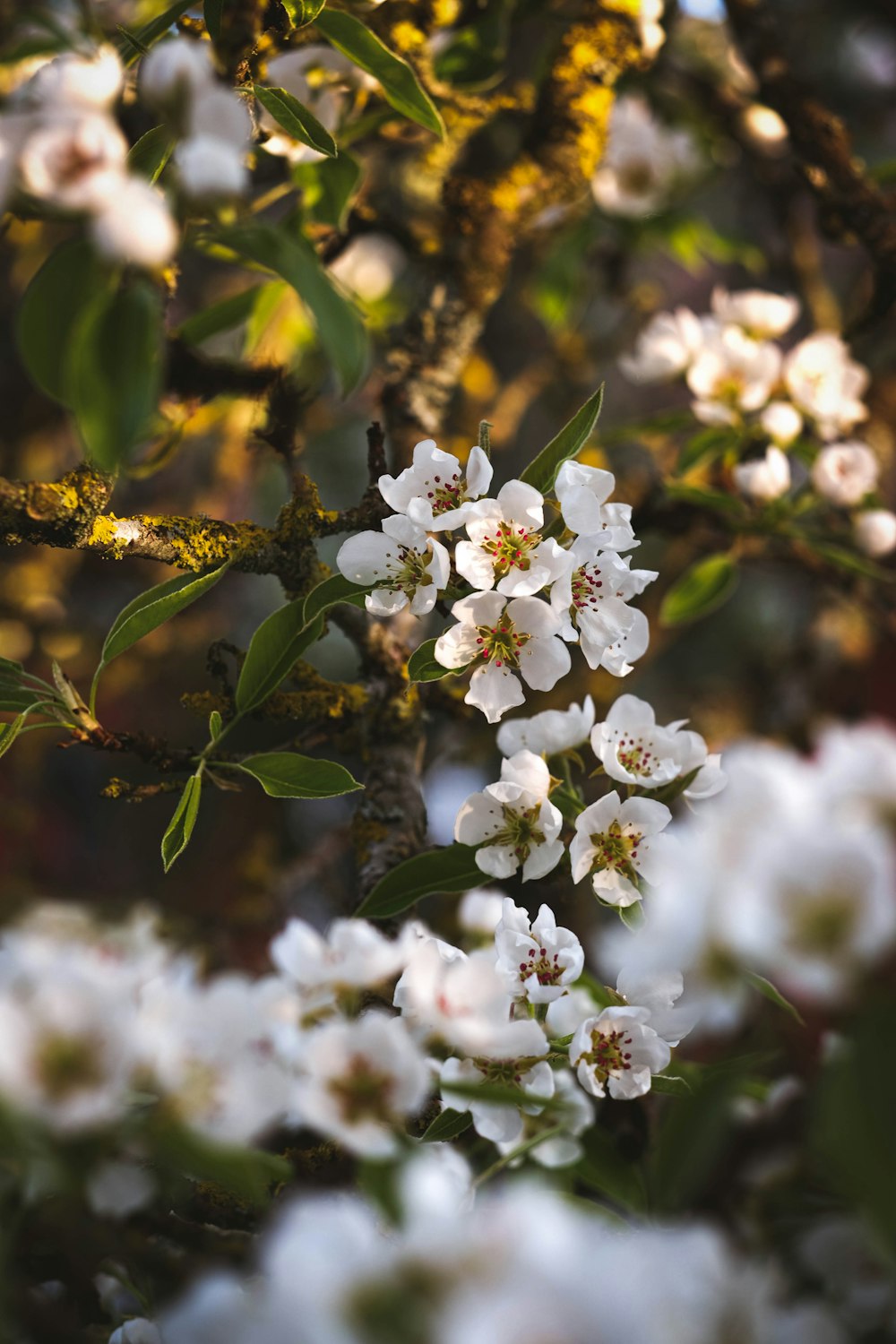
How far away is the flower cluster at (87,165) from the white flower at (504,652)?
0.32 meters

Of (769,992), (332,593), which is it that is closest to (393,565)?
(332,593)

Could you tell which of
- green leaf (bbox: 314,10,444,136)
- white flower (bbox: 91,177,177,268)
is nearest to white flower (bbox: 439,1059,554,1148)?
white flower (bbox: 91,177,177,268)

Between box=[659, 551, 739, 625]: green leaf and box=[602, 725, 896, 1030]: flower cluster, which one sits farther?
box=[659, 551, 739, 625]: green leaf

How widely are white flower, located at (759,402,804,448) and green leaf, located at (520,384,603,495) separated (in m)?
0.54

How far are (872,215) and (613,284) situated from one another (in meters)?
0.61

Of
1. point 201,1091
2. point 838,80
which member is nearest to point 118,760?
point 201,1091

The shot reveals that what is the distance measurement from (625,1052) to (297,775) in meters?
0.28

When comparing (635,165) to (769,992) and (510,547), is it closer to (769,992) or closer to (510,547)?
(510,547)

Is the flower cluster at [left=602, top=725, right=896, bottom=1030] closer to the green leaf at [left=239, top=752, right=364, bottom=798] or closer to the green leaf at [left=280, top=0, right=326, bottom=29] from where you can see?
the green leaf at [left=239, top=752, right=364, bottom=798]

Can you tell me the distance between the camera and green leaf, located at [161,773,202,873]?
0.72 meters

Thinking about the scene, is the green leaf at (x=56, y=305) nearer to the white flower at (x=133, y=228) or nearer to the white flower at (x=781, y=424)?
the white flower at (x=133, y=228)

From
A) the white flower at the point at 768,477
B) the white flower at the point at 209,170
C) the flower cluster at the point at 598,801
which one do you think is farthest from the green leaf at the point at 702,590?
the white flower at the point at 209,170

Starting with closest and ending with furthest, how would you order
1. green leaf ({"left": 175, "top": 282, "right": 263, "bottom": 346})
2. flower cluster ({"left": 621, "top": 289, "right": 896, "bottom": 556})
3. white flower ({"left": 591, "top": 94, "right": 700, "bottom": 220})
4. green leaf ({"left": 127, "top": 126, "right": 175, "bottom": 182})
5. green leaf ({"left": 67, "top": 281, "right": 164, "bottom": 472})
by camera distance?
green leaf ({"left": 67, "top": 281, "right": 164, "bottom": 472}) < green leaf ({"left": 127, "top": 126, "right": 175, "bottom": 182}) < green leaf ({"left": 175, "top": 282, "right": 263, "bottom": 346}) < flower cluster ({"left": 621, "top": 289, "right": 896, "bottom": 556}) < white flower ({"left": 591, "top": 94, "right": 700, "bottom": 220})

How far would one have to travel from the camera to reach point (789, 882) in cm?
36
